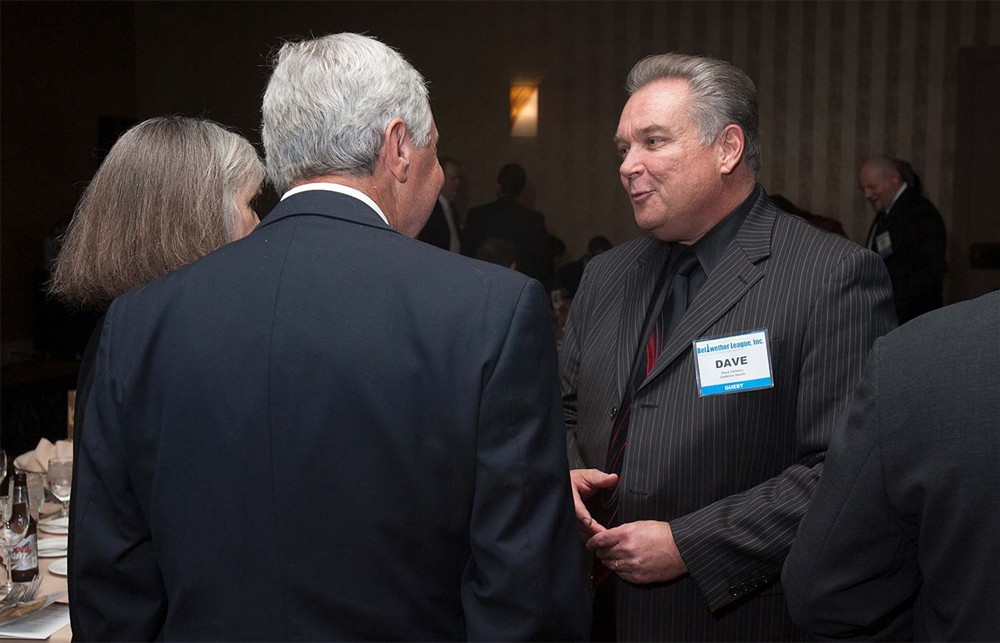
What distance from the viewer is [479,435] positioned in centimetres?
115

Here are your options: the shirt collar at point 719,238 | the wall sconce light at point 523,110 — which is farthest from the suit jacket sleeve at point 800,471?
the wall sconce light at point 523,110

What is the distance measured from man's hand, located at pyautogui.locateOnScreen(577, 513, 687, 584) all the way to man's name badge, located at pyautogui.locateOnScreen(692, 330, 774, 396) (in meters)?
0.26

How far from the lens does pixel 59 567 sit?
6.77 feet

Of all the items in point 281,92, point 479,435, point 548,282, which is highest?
point 281,92

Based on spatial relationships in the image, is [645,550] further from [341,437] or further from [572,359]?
[341,437]

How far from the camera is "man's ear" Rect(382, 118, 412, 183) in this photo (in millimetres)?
1264

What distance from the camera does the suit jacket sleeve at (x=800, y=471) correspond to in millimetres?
1661

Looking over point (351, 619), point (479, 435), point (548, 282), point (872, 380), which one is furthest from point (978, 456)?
point (548, 282)

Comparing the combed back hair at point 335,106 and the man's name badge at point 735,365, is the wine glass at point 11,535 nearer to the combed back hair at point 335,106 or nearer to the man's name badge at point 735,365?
the combed back hair at point 335,106

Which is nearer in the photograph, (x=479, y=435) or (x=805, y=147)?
(x=479, y=435)

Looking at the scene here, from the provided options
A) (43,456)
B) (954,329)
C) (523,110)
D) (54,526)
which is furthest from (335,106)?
(523,110)

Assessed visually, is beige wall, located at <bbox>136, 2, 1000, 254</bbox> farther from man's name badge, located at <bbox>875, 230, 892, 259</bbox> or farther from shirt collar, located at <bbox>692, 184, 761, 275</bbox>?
shirt collar, located at <bbox>692, 184, 761, 275</bbox>

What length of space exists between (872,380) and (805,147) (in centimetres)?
845

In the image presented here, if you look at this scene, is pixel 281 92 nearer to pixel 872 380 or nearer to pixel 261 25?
pixel 872 380
